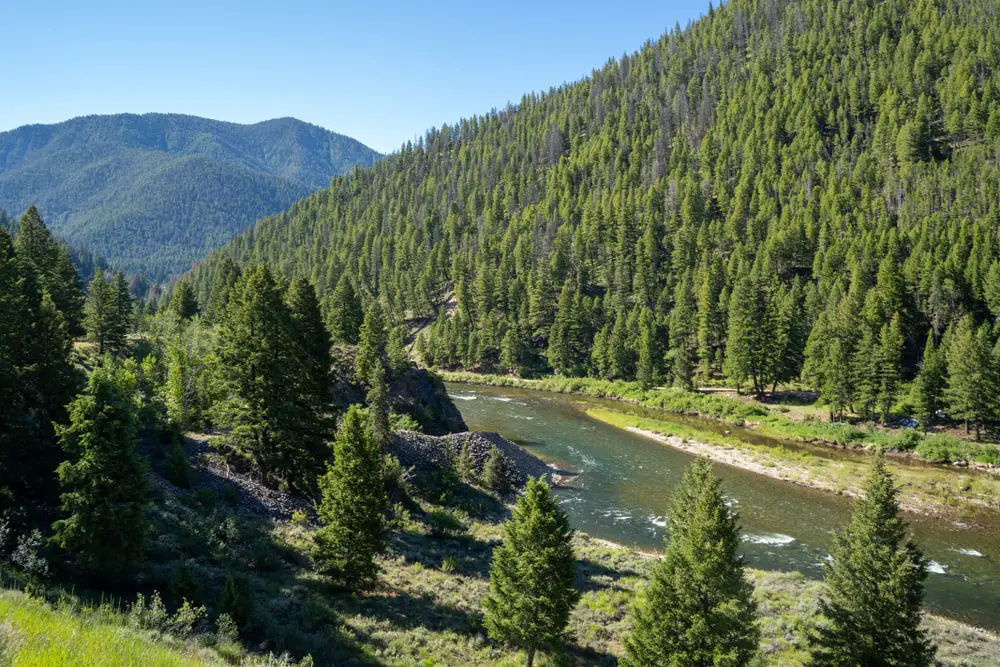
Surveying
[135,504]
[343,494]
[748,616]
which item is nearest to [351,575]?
[343,494]

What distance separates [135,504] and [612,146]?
189881 mm

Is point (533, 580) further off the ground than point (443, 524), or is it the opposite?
point (533, 580)

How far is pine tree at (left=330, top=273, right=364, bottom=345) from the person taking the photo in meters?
84.4

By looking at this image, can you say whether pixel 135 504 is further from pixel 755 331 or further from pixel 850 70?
pixel 850 70

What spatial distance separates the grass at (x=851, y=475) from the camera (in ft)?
151

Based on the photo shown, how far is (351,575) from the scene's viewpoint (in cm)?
2458

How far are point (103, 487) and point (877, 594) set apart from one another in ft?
83.8

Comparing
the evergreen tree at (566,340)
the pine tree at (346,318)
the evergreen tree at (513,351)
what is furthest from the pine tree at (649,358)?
the pine tree at (346,318)

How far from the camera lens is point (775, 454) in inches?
2282

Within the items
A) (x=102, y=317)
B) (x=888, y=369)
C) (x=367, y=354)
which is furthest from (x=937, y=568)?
(x=102, y=317)

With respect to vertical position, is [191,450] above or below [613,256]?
below

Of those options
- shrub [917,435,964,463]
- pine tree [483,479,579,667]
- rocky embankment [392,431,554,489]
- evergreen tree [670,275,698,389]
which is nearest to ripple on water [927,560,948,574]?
rocky embankment [392,431,554,489]

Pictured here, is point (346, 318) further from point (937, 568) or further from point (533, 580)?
point (937, 568)

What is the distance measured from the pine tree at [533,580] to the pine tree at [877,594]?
8.83 metres
